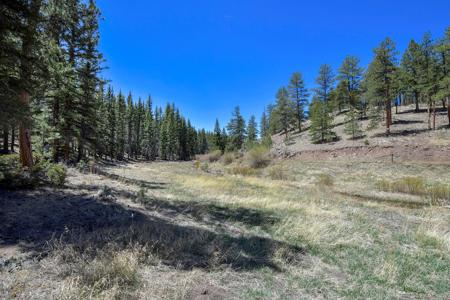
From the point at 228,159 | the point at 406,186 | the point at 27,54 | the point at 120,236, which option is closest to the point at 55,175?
the point at 27,54

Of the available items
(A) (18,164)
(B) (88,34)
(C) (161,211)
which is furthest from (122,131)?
(C) (161,211)

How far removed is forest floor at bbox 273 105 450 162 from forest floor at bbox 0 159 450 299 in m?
20.6

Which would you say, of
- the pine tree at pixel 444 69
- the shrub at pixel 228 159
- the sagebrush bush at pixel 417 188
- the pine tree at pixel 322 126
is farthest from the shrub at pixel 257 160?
the pine tree at pixel 444 69

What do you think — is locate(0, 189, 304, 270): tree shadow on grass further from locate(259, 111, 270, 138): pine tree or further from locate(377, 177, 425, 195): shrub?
locate(259, 111, 270, 138): pine tree

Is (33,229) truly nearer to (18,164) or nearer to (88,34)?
(18,164)

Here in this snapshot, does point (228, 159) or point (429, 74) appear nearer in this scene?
point (429, 74)

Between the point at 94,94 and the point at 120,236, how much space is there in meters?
17.1

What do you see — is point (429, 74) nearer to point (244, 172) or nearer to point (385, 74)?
point (385, 74)

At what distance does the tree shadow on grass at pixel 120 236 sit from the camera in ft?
14.0

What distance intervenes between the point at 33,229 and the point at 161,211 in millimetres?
3348

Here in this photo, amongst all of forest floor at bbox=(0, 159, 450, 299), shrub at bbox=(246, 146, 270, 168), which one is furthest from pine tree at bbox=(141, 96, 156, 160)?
forest floor at bbox=(0, 159, 450, 299)

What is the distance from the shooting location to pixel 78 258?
372 centimetres

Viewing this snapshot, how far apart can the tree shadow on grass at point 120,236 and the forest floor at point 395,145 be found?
27.7m

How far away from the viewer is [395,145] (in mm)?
27422
